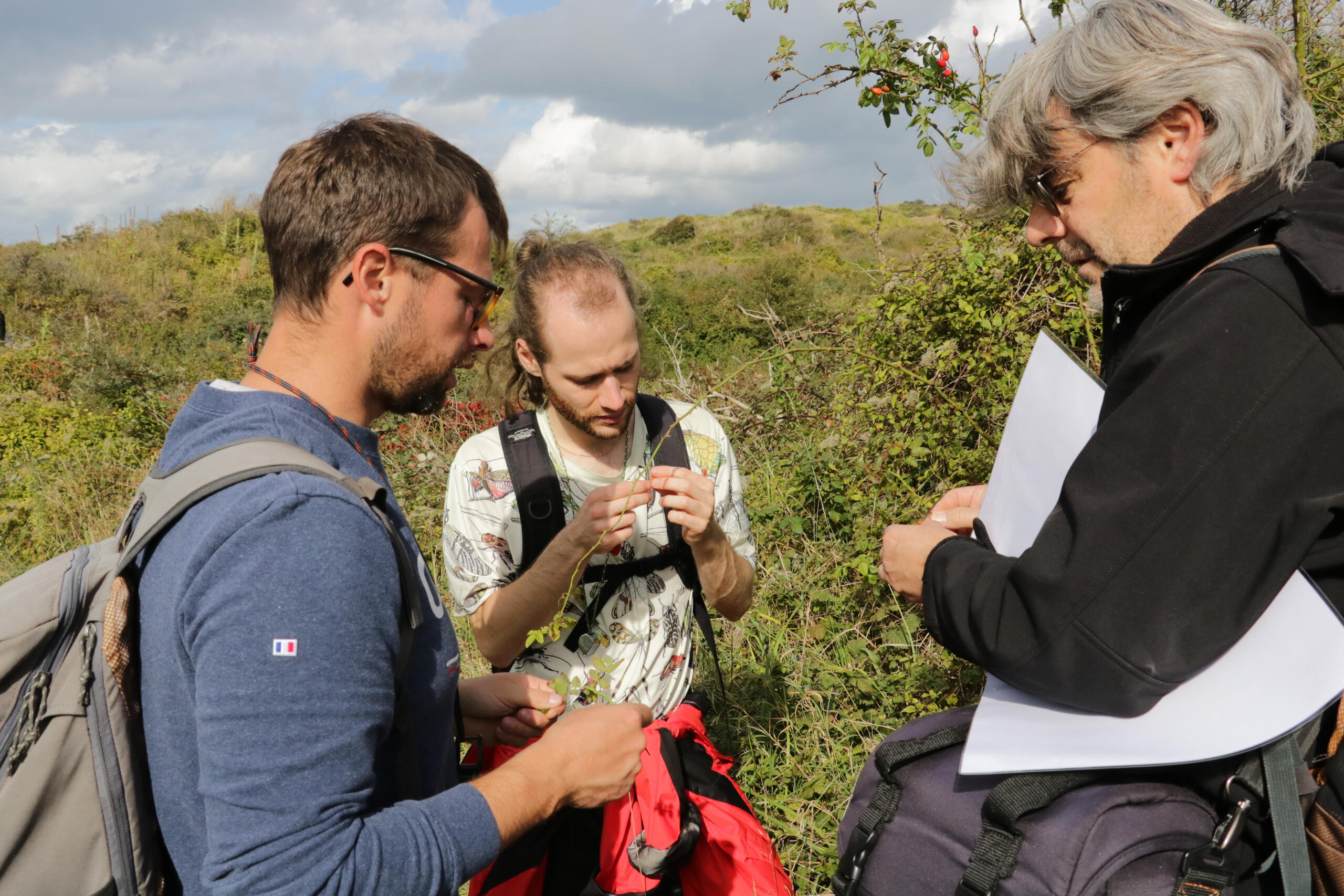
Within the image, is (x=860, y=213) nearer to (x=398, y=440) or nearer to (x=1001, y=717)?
(x=398, y=440)

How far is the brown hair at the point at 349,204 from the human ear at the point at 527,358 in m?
0.97

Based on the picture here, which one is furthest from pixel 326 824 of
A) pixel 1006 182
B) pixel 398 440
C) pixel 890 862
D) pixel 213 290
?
pixel 213 290

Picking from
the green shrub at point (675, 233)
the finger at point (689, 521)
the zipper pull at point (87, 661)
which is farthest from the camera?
the green shrub at point (675, 233)

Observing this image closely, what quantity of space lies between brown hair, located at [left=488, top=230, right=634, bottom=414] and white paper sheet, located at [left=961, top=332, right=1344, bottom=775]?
1379mm

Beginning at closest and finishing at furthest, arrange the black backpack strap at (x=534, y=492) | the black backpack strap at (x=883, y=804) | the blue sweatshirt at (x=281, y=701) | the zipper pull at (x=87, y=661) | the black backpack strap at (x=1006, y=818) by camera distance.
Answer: the blue sweatshirt at (x=281, y=701), the zipper pull at (x=87, y=661), the black backpack strap at (x=1006, y=818), the black backpack strap at (x=883, y=804), the black backpack strap at (x=534, y=492)

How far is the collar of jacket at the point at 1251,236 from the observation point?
47.1 inches

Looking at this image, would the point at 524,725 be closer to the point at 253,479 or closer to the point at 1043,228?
the point at 253,479

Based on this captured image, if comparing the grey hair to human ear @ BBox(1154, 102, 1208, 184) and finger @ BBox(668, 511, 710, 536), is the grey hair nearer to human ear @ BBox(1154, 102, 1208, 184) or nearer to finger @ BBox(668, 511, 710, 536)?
human ear @ BBox(1154, 102, 1208, 184)

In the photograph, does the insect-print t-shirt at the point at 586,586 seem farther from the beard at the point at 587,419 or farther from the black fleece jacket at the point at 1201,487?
the black fleece jacket at the point at 1201,487

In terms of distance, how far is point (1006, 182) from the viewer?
66.9 inches

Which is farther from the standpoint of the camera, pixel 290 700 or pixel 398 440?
pixel 398 440

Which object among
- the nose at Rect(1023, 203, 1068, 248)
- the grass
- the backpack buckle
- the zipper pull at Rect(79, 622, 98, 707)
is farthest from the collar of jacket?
the zipper pull at Rect(79, 622, 98, 707)

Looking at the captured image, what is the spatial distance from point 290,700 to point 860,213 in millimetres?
35792

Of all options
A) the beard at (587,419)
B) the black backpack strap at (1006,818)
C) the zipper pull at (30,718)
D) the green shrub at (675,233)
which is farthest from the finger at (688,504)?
the green shrub at (675,233)
